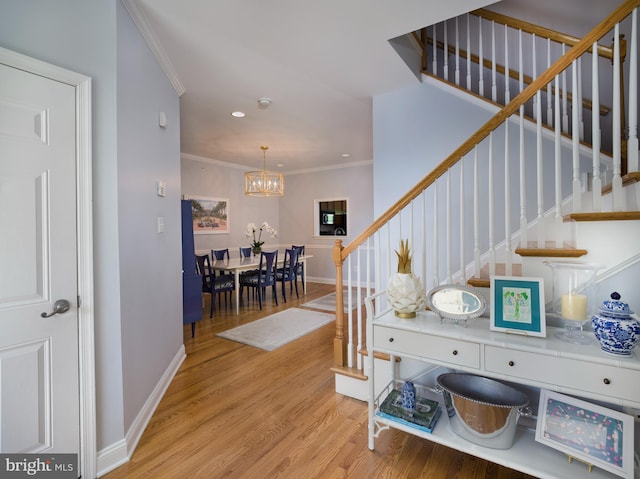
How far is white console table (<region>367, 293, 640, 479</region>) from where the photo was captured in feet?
4.12

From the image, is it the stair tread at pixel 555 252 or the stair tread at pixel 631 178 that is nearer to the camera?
the stair tread at pixel 631 178

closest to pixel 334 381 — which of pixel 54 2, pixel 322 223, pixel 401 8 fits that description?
pixel 401 8

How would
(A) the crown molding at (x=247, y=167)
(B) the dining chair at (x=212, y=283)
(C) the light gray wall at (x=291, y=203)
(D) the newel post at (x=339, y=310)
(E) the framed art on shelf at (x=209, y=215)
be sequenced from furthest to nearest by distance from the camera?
(C) the light gray wall at (x=291, y=203) < (E) the framed art on shelf at (x=209, y=215) < (A) the crown molding at (x=247, y=167) < (B) the dining chair at (x=212, y=283) < (D) the newel post at (x=339, y=310)

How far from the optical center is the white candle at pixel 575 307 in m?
1.44

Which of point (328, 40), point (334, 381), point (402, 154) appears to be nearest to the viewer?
point (328, 40)

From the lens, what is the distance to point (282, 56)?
8.31 feet

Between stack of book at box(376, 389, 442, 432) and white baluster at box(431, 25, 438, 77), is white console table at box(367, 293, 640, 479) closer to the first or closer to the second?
stack of book at box(376, 389, 442, 432)

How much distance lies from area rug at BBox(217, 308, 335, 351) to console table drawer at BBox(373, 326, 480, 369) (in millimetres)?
1949

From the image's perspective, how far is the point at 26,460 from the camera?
1.47 metres

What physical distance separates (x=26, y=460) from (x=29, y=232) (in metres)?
1.08

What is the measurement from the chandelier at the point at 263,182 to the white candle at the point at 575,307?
176 inches

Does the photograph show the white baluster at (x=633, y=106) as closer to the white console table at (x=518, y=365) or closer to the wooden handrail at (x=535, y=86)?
the wooden handrail at (x=535, y=86)

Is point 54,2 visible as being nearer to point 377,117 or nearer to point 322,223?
point 377,117

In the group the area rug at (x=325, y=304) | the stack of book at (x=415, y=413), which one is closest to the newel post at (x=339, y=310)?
the stack of book at (x=415, y=413)
